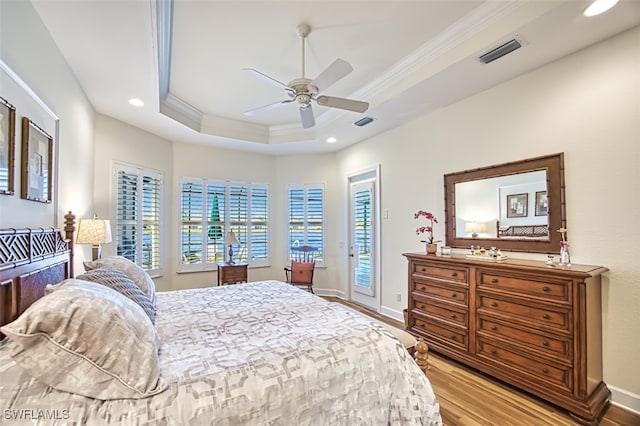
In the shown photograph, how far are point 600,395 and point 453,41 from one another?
119 inches

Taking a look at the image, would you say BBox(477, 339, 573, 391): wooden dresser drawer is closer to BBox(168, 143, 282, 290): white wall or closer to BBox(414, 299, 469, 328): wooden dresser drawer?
BBox(414, 299, 469, 328): wooden dresser drawer

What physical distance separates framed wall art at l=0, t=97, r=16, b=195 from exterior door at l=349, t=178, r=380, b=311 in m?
4.11

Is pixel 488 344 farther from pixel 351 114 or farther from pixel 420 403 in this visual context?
pixel 351 114

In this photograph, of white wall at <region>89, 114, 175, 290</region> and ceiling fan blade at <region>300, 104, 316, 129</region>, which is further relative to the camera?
white wall at <region>89, 114, 175, 290</region>

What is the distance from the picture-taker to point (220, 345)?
1593 millimetres

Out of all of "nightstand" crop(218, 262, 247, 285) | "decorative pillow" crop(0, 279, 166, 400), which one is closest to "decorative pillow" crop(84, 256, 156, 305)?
"decorative pillow" crop(0, 279, 166, 400)

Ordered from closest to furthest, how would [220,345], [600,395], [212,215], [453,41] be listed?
1. [220,345]
2. [600,395]
3. [453,41]
4. [212,215]

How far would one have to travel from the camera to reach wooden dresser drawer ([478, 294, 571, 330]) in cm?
221

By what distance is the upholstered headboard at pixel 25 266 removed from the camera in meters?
1.36

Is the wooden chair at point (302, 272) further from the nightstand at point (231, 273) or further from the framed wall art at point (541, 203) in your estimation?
the framed wall art at point (541, 203)

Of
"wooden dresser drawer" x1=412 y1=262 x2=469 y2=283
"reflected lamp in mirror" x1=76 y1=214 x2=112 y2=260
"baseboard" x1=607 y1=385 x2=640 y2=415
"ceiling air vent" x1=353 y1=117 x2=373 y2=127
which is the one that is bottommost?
"baseboard" x1=607 y1=385 x2=640 y2=415

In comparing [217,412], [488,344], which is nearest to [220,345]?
[217,412]

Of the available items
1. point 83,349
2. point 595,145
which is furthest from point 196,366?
point 595,145

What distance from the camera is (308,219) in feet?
18.8
